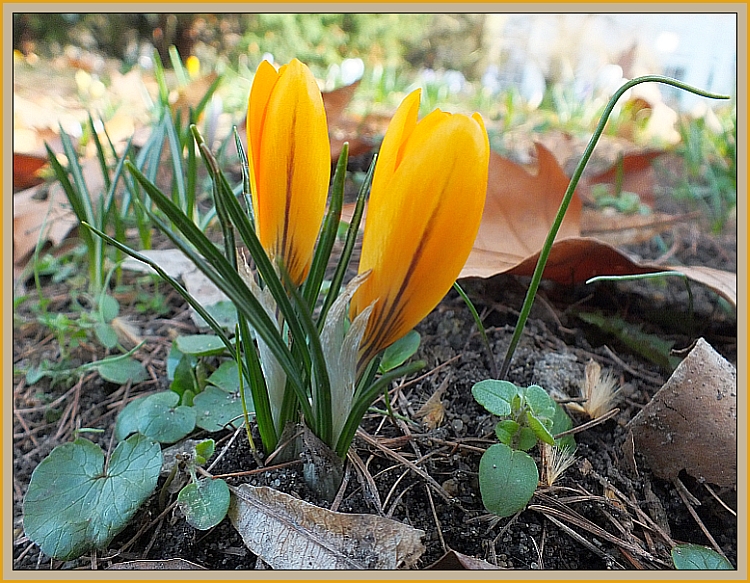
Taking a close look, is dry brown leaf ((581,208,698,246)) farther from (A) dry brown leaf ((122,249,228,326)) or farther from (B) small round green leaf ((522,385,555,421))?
(A) dry brown leaf ((122,249,228,326))

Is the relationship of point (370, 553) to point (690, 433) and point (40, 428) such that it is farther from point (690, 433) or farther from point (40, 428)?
point (40, 428)

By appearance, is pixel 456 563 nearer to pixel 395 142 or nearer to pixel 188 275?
pixel 395 142

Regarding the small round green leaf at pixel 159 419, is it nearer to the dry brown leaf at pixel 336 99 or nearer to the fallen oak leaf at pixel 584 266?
the fallen oak leaf at pixel 584 266

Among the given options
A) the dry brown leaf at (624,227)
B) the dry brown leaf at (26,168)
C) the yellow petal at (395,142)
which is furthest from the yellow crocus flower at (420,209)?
the dry brown leaf at (26,168)

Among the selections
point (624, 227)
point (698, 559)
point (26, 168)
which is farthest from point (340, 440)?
point (26, 168)

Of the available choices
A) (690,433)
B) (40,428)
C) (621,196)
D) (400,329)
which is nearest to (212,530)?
(400,329)

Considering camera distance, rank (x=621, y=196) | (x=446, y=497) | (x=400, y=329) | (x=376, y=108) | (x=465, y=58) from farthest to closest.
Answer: (x=465, y=58) < (x=376, y=108) < (x=621, y=196) < (x=446, y=497) < (x=400, y=329)
